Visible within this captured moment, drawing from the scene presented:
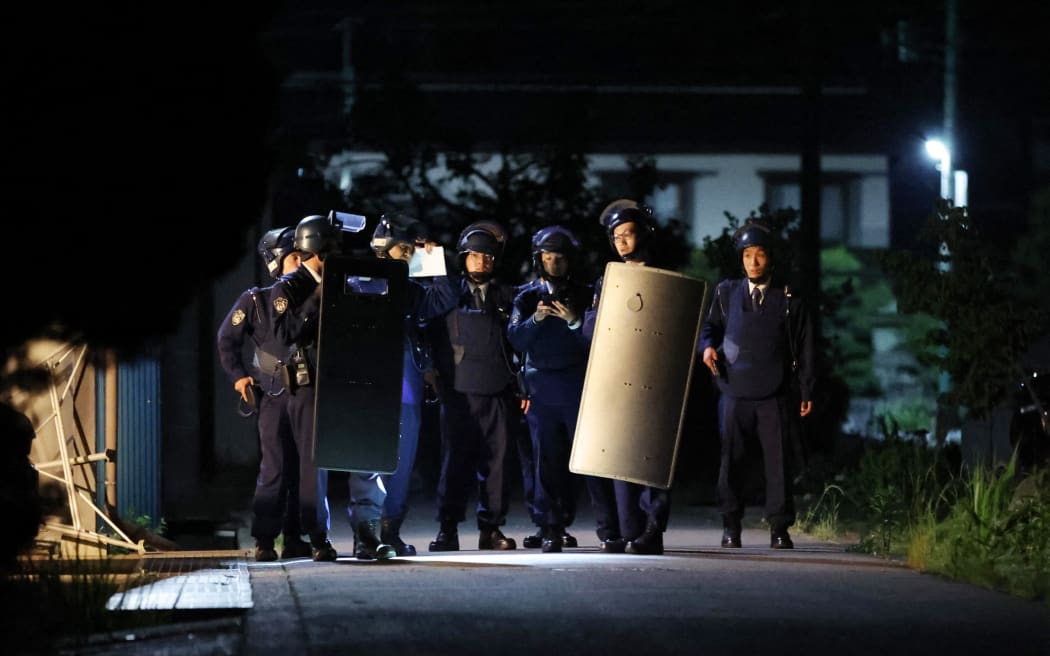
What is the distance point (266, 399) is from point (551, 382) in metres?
1.84

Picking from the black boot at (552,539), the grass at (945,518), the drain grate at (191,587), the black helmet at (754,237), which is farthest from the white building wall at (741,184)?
the drain grate at (191,587)

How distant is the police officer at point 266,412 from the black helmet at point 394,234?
1073mm

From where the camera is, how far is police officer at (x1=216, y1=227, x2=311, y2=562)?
11633 millimetres

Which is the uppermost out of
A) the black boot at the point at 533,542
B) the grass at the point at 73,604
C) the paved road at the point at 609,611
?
the grass at the point at 73,604

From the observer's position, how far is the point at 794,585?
10.3 m

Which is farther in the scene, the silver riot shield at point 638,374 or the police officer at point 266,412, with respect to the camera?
the silver riot shield at point 638,374

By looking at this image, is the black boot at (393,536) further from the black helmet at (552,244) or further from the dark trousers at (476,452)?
the black helmet at (552,244)

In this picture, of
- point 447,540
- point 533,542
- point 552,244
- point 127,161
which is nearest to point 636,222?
point 552,244

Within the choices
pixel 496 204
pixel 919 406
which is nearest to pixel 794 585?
pixel 496 204

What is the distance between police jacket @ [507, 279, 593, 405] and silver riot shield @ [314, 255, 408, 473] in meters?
1.06

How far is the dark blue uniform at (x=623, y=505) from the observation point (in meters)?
12.2

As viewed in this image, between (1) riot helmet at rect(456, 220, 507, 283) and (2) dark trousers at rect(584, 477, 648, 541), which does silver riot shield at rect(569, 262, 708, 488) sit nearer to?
(2) dark trousers at rect(584, 477, 648, 541)

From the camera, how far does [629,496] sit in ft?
40.1

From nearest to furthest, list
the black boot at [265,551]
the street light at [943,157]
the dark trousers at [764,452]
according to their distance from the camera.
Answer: the black boot at [265,551]
the dark trousers at [764,452]
the street light at [943,157]
